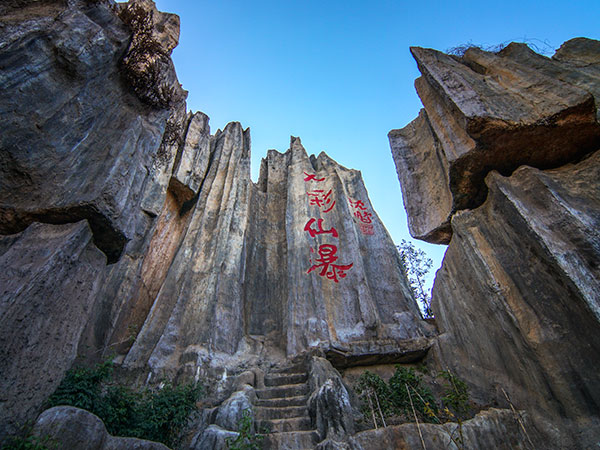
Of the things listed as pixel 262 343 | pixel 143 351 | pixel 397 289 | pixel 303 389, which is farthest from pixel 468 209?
pixel 143 351

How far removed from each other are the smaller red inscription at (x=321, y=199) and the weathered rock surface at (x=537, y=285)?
8.08 m

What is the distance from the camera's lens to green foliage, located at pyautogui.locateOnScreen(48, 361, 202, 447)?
369 centimetres

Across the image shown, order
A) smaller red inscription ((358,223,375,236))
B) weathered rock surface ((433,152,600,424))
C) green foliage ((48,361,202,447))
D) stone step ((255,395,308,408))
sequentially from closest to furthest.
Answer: weathered rock surface ((433,152,600,424))
green foliage ((48,361,202,447))
stone step ((255,395,308,408))
smaller red inscription ((358,223,375,236))

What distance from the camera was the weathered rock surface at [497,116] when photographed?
3.96 m

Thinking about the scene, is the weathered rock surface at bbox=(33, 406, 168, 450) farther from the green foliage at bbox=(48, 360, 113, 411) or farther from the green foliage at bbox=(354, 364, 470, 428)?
the green foliage at bbox=(354, 364, 470, 428)

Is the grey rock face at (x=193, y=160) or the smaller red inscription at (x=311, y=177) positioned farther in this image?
the smaller red inscription at (x=311, y=177)

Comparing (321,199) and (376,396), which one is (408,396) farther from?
(321,199)

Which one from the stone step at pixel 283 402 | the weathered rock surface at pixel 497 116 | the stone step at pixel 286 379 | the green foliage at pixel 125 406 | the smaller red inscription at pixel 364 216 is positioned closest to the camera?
the green foliage at pixel 125 406

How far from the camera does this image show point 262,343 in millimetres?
9758

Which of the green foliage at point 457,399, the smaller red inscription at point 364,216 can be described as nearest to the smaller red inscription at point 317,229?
→ the smaller red inscription at point 364,216

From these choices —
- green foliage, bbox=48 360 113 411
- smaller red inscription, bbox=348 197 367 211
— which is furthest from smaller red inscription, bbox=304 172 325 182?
green foliage, bbox=48 360 113 411

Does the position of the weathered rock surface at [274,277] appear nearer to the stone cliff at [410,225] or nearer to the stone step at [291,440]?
the stone cliff at [410,225]

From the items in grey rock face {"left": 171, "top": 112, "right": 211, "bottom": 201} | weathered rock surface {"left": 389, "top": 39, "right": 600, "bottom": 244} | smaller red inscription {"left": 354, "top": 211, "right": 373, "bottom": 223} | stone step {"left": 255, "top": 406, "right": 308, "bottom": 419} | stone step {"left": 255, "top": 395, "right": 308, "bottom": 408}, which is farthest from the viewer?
smaller red inscription {"left": 354, "top": 211, "right": 373, "bottom": 223}

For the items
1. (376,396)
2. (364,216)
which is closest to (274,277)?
(364,216)
